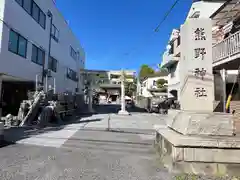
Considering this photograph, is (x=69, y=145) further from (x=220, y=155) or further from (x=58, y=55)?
(x=58, y=55)

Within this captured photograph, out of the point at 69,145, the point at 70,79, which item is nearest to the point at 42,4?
the point at 70,79

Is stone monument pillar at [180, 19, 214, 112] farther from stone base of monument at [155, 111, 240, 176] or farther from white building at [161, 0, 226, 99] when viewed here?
white building at [161, 0, 226, 99]

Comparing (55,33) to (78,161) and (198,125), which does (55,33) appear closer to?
(78,161)

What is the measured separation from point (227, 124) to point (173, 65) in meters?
15.5

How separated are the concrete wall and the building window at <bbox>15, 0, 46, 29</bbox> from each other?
233 millimetres

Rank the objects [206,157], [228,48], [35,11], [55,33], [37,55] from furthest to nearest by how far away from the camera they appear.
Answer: [55,33]
[37,55]
[35,11]
[228,48]
[206,157]

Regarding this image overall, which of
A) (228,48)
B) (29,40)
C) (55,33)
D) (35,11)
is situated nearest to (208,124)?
(228,48)

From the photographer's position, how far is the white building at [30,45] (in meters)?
9.16

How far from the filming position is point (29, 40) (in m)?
11.3

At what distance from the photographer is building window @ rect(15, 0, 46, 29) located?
10502mm

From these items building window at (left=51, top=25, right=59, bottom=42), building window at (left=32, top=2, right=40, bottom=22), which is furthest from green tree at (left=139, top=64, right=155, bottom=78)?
building window at (left=32, top=2, right=40, bottom=22)

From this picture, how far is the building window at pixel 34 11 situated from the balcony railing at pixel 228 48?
11.3 metres

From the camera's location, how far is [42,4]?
42.0ft

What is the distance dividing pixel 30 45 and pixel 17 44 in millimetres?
1420
